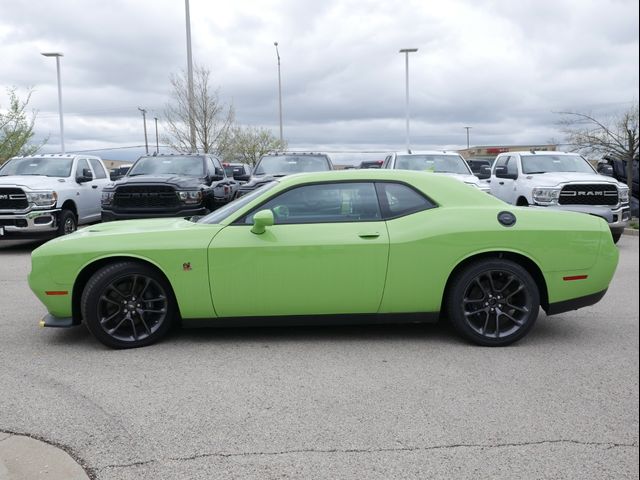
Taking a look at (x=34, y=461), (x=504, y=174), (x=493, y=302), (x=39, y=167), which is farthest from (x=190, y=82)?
(x=34, y=461)

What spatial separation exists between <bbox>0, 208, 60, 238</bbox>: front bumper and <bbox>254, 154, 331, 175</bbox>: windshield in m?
4.49

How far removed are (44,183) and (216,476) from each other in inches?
399

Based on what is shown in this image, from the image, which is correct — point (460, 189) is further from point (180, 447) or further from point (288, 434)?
point (180, 447)

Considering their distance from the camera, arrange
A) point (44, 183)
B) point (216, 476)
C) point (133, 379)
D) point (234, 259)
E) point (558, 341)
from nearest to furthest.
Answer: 1. point (216, 476)
2. point (133, 379)
3. point (234, 259)
4. point (558, 341)
5. point (44, 183)

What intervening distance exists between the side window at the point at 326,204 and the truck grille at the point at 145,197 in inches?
245

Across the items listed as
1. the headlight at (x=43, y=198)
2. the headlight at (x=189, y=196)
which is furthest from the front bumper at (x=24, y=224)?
the headlight at (x=189, y=196)

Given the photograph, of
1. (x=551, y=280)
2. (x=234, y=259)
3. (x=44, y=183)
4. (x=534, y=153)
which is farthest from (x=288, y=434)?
(x=534, y=153)

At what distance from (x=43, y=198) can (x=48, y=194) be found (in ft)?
0.49

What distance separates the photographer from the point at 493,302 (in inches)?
193

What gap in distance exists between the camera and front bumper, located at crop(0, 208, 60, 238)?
10.8 meters

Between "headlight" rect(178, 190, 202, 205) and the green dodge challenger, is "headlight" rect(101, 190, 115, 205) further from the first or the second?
the green dodge challenger

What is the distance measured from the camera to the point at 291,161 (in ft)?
44.5

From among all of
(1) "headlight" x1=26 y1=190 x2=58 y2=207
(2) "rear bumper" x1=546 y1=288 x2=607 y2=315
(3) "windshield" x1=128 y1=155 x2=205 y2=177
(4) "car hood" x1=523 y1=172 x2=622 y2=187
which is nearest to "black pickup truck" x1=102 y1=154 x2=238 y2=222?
(3) "windshield" x1=128 y1=155 x2=205 y2=177

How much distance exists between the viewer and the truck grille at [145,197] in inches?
428
